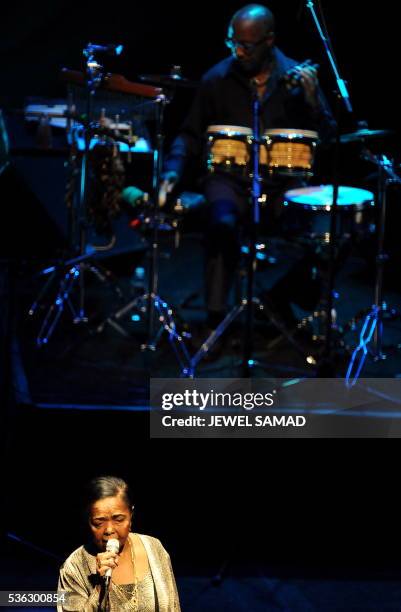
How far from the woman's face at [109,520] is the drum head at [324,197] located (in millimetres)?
2331

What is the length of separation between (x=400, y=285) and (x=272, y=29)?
198 cm

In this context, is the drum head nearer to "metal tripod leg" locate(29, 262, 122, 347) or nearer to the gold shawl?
"metal tripod leg" locate(29, 262, 122, 347)

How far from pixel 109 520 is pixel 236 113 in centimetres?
327

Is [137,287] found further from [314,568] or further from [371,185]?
[314,568]

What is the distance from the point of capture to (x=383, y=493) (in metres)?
4.92

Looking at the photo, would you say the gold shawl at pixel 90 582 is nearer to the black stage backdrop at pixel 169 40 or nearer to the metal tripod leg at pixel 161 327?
the metal tripod leg at pixel 161 327

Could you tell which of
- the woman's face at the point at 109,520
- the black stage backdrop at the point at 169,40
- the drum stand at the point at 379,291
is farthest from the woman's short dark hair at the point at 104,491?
the black stage backdrop at the point at 169,40

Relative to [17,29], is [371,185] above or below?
below

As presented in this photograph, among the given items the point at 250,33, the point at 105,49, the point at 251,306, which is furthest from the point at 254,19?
the point at 251,306

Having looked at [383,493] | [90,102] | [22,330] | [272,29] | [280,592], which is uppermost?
[272,29]

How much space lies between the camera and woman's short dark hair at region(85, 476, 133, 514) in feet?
12.3

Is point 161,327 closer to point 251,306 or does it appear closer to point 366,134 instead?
point 251,306

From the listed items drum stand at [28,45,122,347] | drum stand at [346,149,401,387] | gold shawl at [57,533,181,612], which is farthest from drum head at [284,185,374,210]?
gold shawl at [57,533,181,612]

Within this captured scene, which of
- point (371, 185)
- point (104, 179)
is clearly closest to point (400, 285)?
point (371, 185)
